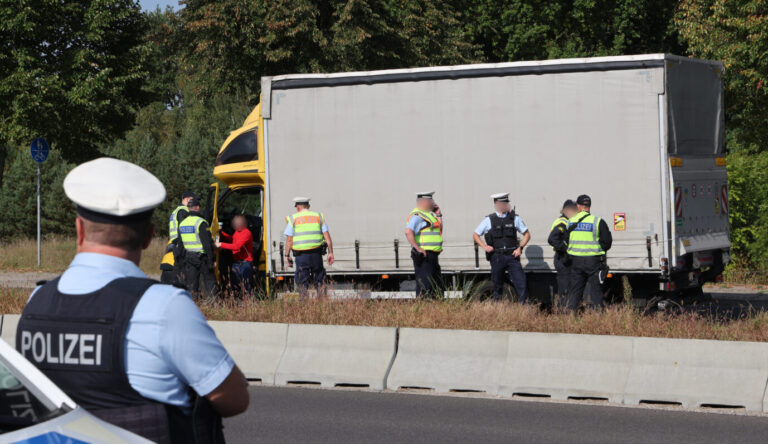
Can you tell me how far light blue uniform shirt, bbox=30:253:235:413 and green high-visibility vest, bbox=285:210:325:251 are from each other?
36.3 ft

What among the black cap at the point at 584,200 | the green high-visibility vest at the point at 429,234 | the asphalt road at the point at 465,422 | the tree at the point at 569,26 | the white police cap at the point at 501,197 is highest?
the tree at the point at 569,26

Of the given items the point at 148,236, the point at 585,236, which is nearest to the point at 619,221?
the point at 585,236

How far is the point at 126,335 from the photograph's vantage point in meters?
2.71

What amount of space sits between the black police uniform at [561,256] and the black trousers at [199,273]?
4.63 meters

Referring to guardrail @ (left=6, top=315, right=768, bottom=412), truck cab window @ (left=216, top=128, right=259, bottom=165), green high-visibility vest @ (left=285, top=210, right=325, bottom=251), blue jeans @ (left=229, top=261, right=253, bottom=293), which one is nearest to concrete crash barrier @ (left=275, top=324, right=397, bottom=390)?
guardrail @ (left=6, top=315, right=768, bottom=412)

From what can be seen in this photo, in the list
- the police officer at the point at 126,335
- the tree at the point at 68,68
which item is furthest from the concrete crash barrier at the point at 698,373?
the tree at the point at 68,68

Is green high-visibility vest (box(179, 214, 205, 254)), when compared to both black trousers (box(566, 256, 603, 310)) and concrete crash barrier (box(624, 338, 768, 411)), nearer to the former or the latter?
black trousers (box(566, 256, 603, 310))

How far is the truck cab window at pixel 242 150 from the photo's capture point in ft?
50.4

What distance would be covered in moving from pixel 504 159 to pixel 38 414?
1132 cm

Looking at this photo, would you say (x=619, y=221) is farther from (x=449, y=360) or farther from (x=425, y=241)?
(x=449, y=360)

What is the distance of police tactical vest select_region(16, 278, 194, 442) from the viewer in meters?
2.72

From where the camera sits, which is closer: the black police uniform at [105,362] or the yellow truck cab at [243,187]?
the black police uniform at [105,362]

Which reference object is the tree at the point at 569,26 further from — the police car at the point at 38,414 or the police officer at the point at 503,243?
the police car at the point at 38,414

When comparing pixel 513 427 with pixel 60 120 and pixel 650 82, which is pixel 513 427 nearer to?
pixel 650 82
